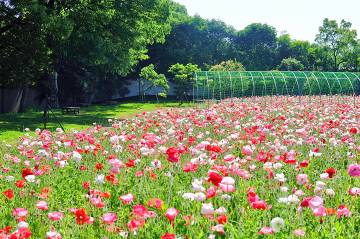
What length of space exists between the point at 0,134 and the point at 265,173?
451 inches

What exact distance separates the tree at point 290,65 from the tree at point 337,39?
4.06 m

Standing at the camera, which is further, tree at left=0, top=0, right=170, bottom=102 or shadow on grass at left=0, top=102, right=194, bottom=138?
tree at left=0, top=0, right=170, bottom=102

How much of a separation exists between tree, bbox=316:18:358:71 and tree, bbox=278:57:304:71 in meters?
4.06

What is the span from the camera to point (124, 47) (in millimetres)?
26344

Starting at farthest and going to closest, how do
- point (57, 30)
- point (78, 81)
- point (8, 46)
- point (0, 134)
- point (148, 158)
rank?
point (78, 81)
point (8, 46)
point (57, 30)
point (0, 134)
point (148, 158)

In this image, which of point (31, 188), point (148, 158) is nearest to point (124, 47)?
point (148, 158)

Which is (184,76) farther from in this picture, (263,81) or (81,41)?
(81,41)

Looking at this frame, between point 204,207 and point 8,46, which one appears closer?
point 204,207

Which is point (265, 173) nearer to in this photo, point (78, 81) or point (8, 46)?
point (8, 46)

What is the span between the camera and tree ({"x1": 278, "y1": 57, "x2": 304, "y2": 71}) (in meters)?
69.4

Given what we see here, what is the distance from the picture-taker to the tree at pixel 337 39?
69000 millimetres

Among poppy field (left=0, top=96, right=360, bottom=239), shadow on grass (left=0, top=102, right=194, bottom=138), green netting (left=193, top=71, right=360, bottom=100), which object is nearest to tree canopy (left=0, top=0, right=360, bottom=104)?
shadow on grass (left=0, top=102, right=194, bottom=138)

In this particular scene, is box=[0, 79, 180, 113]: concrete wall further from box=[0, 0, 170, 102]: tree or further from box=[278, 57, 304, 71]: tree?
box=[278, 57, 304, 71]: tree

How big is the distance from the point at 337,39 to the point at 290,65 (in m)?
7.09
